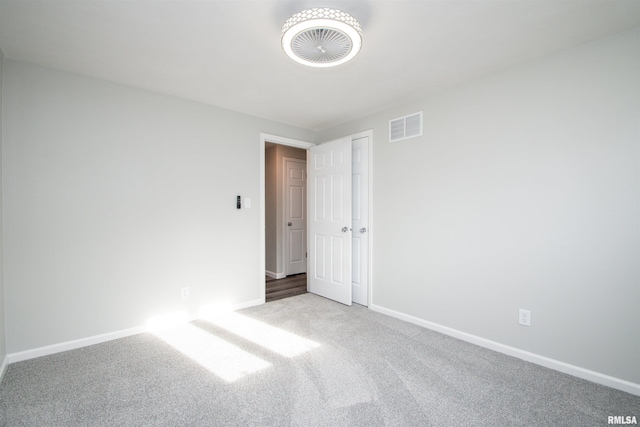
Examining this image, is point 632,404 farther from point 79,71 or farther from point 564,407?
point 79,71

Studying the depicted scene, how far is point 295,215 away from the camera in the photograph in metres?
5.38

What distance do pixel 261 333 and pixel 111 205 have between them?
5.96 feet

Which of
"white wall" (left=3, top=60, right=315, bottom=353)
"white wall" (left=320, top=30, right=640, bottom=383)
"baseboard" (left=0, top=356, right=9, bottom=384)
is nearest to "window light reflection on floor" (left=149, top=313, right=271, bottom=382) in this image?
"white wall" (left=3, top=60, right=315, bottom=353)

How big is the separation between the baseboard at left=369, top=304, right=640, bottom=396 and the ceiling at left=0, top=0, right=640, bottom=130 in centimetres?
230

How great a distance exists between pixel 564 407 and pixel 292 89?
3.13 meters

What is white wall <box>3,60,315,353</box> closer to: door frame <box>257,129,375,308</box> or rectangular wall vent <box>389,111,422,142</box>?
door frame <box>257,129,375,308</box>

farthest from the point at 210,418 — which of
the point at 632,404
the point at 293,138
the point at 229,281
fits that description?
the point at 293,138

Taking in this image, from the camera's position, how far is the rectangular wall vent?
305 cm

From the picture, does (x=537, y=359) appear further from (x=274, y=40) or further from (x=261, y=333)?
(x=274, y=40)

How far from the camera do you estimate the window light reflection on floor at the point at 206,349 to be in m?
2.18

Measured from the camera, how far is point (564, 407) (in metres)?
1.76

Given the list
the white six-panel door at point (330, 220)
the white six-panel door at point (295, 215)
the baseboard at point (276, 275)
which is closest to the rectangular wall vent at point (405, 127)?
the white six-panel door at point (330, 220)

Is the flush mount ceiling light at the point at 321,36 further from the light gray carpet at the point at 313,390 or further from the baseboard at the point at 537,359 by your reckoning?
the baseboard at the point at 537,359

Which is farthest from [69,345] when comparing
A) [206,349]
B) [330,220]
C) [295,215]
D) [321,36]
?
[295,215]
